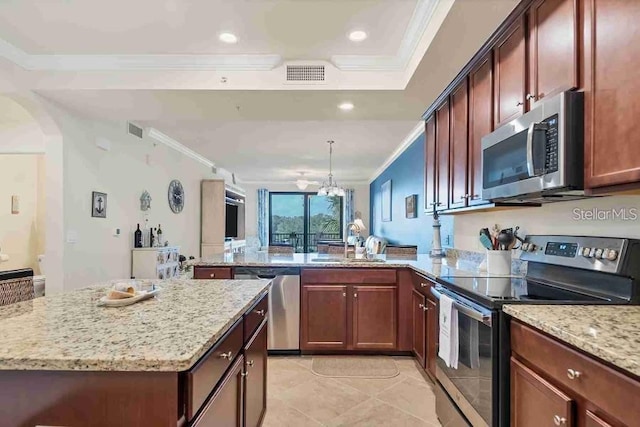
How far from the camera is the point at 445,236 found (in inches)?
165

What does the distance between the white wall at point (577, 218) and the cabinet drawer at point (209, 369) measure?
176 cm

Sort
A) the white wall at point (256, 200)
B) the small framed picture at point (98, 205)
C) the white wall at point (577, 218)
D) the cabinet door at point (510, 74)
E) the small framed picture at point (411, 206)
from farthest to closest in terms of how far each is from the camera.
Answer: the white wall at point (256, 200) → the small framed picture at point (411, 206) → the small framed picture at point (98, 205) → the cabinet door at point (510, 74) → the white wall at point (577, 218)

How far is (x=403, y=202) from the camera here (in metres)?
6.48

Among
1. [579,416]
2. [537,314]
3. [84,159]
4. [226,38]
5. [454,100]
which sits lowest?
[579,416]

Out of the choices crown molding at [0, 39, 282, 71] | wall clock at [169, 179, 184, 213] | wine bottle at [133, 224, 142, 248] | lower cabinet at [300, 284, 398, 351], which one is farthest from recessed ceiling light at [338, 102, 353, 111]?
wall clock at [169, 179, 184, 213]

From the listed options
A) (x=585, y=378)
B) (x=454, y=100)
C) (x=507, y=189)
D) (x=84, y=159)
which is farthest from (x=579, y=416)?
(x=84, y=159)

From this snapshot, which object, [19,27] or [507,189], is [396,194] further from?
[19,27]

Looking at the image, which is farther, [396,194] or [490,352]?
[396,194]

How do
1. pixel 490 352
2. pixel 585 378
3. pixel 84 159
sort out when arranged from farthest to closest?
pixel 84 159
pixel 490 352
pixel 585 378

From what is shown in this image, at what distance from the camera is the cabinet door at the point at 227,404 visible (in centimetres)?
115

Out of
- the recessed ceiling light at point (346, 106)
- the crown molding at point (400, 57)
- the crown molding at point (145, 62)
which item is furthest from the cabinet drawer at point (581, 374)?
the crown molding at point (145, 62)

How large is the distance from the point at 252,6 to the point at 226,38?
1.61ft

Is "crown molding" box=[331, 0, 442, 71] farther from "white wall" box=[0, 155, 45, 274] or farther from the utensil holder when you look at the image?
"white wall" box=[0, 155, 45, 274]

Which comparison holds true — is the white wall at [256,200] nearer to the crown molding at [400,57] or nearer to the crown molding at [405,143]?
the crown molding at [405,143]
